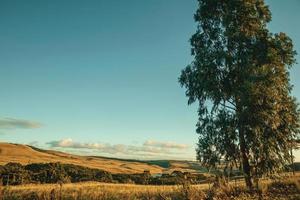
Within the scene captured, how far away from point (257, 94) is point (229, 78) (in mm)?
2771

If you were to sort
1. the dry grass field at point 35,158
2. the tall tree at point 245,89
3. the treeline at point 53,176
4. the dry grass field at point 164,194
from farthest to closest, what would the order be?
the dry grass field at point 35,158
the tall tree at point 245,89
the treeline at point 53,176
the dry grass field at point 164,194

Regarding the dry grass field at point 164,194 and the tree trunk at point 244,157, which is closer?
the dry grass field at point 164,194

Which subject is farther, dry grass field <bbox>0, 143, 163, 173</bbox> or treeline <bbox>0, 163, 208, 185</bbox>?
dry grass field <bbox>0, 143, 163, 173</bbox>

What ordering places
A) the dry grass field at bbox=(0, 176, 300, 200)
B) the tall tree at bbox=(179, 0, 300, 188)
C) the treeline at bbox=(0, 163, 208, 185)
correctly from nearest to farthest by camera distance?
the dry grass field at bbox=(0, 176, 300, 200)
the treeline at bbox=(0, 163, 208, 185)
the tall tree at bbox=(179, 0, 300, 188)

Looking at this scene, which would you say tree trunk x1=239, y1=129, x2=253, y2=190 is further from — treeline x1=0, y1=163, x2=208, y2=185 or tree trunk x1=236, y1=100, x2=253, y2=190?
treeline x1=0, y1=163, x2=208, y2=185

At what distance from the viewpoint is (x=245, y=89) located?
21.3 metres

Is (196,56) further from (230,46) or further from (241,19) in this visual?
(241,19)

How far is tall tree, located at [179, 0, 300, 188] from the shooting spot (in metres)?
21.5

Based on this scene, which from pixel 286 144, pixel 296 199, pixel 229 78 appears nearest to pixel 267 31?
pixel 229 78

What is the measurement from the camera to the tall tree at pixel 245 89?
21469 mm

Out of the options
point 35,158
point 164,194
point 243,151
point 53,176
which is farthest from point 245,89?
point 35,158

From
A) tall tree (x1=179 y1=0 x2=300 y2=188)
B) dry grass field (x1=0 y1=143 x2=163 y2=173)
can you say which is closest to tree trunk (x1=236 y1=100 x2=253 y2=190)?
tall tree (x1=179 y1=0 x2=300 y2=188)

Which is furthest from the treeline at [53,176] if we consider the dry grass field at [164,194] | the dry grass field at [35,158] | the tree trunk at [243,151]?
the dry grass field at [35,158]

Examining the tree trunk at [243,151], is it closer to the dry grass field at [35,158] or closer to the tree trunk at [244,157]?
the tree trunk at [244,157]
